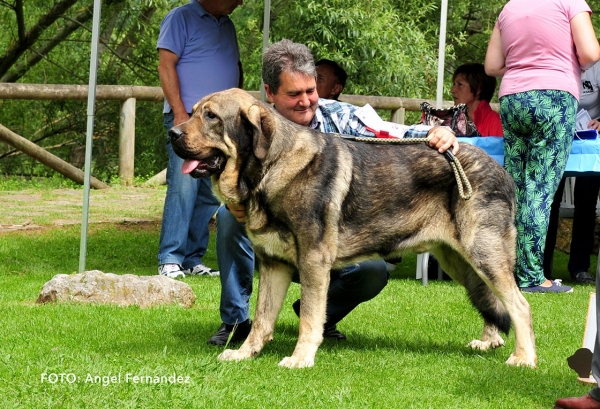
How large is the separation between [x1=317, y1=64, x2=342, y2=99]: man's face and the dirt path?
3.07m

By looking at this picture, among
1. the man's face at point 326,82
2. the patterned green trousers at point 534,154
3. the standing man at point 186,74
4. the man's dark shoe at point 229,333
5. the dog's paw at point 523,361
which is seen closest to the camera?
the dog's paw at point 523,361

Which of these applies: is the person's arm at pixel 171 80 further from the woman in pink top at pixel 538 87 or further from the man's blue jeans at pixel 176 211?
the woman in pink top at pixel 538 87

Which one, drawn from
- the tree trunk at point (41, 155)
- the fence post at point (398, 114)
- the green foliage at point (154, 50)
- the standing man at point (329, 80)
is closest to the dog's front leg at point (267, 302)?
the standing man at point (329, 80)

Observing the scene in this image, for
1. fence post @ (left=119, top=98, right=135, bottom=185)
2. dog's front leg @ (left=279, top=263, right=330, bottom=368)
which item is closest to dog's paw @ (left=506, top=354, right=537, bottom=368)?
dog's front leg @ (left=279, top=263, right=330, bottom=368)

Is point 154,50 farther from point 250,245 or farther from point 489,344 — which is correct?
point 489,344

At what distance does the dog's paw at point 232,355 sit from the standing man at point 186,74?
10.3 ft

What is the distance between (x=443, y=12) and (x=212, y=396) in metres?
5.06

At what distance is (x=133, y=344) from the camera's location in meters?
5.27

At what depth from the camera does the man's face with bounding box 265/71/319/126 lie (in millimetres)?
5125

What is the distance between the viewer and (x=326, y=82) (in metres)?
8.98

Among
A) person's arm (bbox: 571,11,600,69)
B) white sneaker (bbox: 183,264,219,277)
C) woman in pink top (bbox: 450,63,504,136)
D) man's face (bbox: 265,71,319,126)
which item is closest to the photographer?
man's face (bbox: 265,71,319,126)

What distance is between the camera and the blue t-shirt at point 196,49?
26.3ft

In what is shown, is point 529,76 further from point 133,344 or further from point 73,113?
point 73,113

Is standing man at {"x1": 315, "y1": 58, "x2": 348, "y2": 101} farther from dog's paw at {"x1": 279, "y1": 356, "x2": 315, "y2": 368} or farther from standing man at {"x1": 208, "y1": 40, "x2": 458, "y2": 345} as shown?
dog's paw at {"x1": 279, "y1": 356, "x2": 315, "y2": 368}
